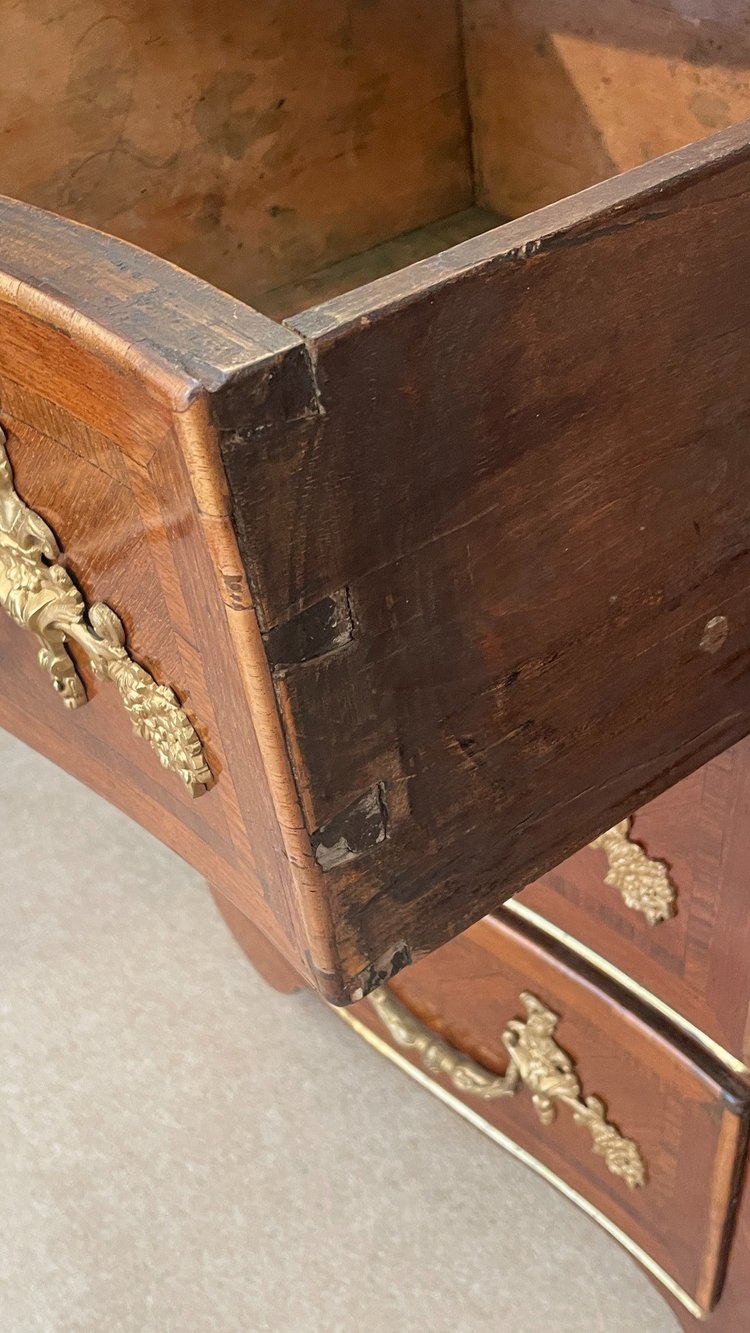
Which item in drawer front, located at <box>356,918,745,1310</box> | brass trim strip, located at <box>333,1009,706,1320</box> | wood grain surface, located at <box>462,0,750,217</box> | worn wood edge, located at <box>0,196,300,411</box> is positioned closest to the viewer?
worn wood edge, located at <box>0,196,300,411</box>

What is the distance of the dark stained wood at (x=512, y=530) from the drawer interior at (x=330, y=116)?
32cm

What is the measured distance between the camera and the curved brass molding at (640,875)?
0.74 meters

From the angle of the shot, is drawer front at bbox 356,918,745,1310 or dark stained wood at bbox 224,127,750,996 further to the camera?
drawer front at bbox 356,918,745,1310

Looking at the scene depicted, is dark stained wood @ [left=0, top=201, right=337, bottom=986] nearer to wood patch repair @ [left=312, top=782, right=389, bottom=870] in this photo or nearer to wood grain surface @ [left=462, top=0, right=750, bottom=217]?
wood patch repair @ [left=312, top=782, right=389, bottom=870]

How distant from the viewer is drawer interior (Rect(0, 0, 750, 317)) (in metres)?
0.73

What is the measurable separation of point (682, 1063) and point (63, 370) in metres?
0.61

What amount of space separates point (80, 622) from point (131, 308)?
0.52 ft

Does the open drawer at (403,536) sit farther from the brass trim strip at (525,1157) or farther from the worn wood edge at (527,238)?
the brass trim strip at (525,1157)

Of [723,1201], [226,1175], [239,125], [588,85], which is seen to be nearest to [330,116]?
[239,125]

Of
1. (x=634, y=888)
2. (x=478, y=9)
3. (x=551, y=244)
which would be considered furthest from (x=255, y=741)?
(x=478, y=9)

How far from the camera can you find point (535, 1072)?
0.92 metres

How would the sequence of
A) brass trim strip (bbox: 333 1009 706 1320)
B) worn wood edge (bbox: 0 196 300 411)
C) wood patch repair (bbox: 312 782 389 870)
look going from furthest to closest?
brass trim strip (bbox: 333 1009 706 1320), wood patch repair (bbox: 312 782 389 870), worn wood edge (bbox: 0 196 300 411)

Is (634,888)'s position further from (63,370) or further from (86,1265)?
(86,1265)

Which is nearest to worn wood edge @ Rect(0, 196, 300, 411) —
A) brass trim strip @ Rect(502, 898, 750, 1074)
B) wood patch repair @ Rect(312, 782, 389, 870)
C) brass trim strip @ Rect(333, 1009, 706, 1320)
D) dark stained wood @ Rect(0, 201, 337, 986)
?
dark stained wood @ Rect(0, 201, 337, 986)
